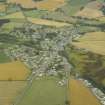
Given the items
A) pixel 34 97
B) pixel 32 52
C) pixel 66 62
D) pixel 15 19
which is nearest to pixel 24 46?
pixel 32 52

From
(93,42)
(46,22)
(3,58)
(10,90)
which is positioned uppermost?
(46,22)

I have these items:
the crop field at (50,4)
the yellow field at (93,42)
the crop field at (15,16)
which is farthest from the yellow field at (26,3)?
the yellow field at (93,42)

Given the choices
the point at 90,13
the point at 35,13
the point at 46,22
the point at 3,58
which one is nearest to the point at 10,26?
the point at 46,22

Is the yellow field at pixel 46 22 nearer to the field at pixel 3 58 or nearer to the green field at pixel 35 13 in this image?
the green field at pixel 35 13

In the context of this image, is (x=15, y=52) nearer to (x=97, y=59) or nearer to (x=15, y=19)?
(x=97, y=59)

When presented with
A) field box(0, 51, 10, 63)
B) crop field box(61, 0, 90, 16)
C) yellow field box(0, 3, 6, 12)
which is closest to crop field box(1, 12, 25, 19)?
yellow field box(0, 3, 6, 12)

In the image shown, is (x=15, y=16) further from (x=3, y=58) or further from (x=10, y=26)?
(x=3, y=58)
